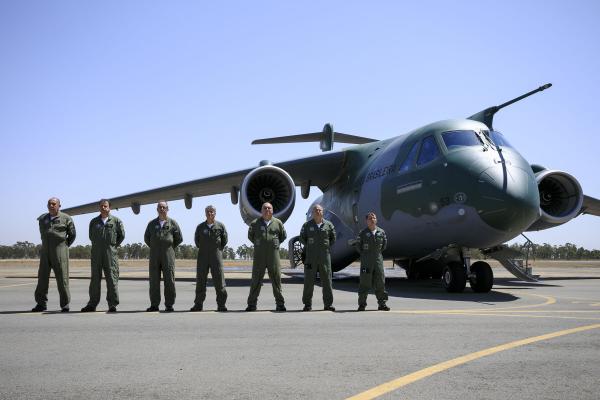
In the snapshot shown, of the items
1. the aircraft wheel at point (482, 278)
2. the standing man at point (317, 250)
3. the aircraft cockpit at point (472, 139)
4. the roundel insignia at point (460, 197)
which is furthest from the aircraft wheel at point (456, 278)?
the standing man at point (317, 250)

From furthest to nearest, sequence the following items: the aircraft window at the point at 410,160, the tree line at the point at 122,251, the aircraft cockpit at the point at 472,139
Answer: the tree line at the point at 122,251
the aircraft window at the point at 410,160
the aircraft cockpit at the point at 472,139

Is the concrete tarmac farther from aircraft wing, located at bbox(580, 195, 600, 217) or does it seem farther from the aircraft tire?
aircraft wing, located at bbox(580, 195, 600, 217)

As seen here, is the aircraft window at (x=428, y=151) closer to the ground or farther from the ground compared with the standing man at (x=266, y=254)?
farther from the ground

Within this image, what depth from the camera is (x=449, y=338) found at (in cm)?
606

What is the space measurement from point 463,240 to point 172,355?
320 inches

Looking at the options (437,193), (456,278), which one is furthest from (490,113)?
(456,278)

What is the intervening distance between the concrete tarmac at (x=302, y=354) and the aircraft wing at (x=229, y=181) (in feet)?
31.2

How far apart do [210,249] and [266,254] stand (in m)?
0.90

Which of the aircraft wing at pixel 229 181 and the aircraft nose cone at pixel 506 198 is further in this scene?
the aircraft wing at pixel 229 181

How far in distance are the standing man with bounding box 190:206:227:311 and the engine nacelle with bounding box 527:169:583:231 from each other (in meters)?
9.53

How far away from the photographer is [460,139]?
489 inches

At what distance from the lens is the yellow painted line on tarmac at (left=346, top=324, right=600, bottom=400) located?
3.88 meters

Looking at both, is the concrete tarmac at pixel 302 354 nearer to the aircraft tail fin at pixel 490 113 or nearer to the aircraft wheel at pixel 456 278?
the aircraft wheel at pixel 456 278

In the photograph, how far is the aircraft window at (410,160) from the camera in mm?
13211
